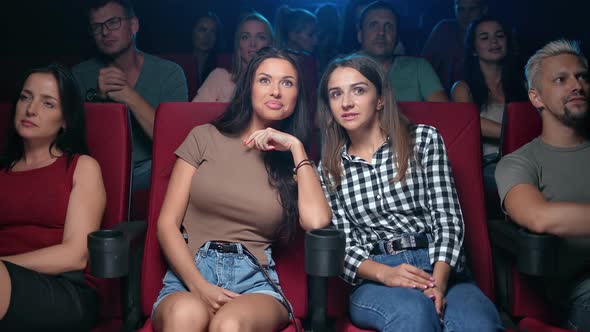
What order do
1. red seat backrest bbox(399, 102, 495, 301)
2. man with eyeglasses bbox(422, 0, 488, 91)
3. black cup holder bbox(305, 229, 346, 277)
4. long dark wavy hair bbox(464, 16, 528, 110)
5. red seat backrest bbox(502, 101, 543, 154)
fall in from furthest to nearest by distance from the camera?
man with eyeglasses bbox(422, 0, 488, 91) → long dark wavy hair bbox(464, 16, 528, 110) → red seat backrest bbox(502, 101, 543, 154) → red seat backrest bbox(399, 102, 495, 301) → black cup holder bbox(305, 229, 346, 277)

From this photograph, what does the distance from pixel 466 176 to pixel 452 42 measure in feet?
5.43

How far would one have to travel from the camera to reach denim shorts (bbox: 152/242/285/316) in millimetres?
1611

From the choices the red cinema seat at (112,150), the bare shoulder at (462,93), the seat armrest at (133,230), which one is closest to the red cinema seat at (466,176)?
the seat armrest at (133,230)

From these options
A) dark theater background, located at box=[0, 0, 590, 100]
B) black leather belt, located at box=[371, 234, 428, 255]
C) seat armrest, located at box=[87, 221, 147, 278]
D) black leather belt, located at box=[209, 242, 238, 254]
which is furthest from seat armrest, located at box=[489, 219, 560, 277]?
dark theater background, located at box=[0, 0, 590, 100]

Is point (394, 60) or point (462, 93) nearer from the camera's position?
point (462, 93)

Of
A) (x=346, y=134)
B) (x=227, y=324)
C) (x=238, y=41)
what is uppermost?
(x=238, y=41)

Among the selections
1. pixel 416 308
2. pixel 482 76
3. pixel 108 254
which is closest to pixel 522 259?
pixel 416 308

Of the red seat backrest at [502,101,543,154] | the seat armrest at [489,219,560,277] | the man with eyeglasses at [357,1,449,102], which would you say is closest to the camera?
the seat armrest at [489,219,560,277]

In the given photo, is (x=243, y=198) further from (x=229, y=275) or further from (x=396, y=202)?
(x=396, y=202)

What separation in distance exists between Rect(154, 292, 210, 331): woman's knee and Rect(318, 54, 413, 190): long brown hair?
49 centimetres

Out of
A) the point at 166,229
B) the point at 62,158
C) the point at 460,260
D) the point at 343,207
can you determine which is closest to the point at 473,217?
the point at 460,260

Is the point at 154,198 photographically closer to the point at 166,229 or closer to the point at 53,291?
the point at 166,229

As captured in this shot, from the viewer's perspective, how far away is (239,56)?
289cm

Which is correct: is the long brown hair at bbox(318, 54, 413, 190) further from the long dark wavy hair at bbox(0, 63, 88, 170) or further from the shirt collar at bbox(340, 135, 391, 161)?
the long dark wavy hair at bbox(0, 63, 88, 170)
